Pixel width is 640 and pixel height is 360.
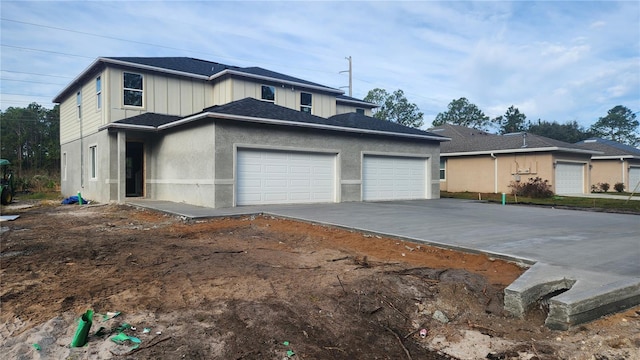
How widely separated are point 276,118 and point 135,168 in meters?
8.77

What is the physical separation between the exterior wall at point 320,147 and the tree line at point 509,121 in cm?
3368

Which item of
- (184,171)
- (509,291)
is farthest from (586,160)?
(509,291)

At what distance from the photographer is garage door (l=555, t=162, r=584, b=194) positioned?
23.8 metres

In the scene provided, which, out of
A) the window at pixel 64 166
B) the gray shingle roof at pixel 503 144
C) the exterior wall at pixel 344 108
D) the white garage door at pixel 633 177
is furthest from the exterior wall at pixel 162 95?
the white garage door at pixel 633 177

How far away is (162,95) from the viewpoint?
18.6 metres

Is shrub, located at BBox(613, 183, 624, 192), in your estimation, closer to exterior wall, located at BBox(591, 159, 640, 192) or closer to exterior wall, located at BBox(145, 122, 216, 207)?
exterior wall, located at BBox(591, 159, 640, 192)

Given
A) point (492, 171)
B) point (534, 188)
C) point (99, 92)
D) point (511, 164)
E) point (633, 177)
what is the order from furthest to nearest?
point (633, 177) → point (492, 171) → point (511, 164) → point (534, 188) → point (99, 92)

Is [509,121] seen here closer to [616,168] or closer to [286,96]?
[616,168]

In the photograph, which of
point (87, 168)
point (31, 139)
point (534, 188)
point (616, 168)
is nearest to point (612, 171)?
point (616, 168)

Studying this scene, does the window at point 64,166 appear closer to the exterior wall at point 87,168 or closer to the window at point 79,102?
the exterior wall at point 87,168

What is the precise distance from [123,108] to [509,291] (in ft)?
56.6

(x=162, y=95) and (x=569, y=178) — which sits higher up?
(x=162, y=95)

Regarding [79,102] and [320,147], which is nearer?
[320,147]

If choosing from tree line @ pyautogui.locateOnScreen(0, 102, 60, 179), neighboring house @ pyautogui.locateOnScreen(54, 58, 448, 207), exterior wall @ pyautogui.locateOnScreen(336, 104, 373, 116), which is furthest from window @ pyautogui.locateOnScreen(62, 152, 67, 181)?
tree line @ pyautogui.locateOnScreen(0, 102, 60, 179)
